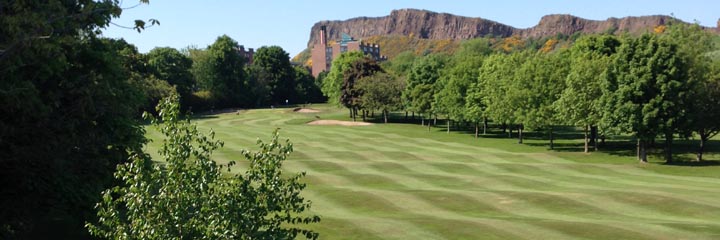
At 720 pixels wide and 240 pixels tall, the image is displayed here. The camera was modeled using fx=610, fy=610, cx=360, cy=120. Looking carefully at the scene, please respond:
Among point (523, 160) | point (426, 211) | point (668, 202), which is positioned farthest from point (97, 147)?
point (523, 160)

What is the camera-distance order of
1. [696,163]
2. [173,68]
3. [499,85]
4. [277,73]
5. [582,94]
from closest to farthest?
[696,163]
[582,94]
[499,85]
[173,68]
[277,73]

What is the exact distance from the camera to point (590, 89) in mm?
57656

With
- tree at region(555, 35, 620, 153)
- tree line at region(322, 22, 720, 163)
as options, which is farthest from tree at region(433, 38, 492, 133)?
tree at region(555, 35, 620, 153)

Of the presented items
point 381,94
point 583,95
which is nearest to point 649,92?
point 583,95

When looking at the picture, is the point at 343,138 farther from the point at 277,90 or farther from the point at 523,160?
the point at 277,90

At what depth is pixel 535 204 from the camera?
30.0m

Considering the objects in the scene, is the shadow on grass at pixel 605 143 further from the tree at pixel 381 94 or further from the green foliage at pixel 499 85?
the tree at pixel 381 94

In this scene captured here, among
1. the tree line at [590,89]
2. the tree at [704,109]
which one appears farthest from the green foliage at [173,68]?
the tree at [704,109]

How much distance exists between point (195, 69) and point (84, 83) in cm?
13197

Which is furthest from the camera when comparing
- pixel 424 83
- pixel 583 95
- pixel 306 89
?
pixel 306 89

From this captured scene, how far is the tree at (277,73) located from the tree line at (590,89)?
59878 millimetres

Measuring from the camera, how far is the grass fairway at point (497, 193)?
23625mm

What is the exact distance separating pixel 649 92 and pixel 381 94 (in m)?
53.4

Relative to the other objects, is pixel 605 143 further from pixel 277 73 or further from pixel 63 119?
pixel 277 73
